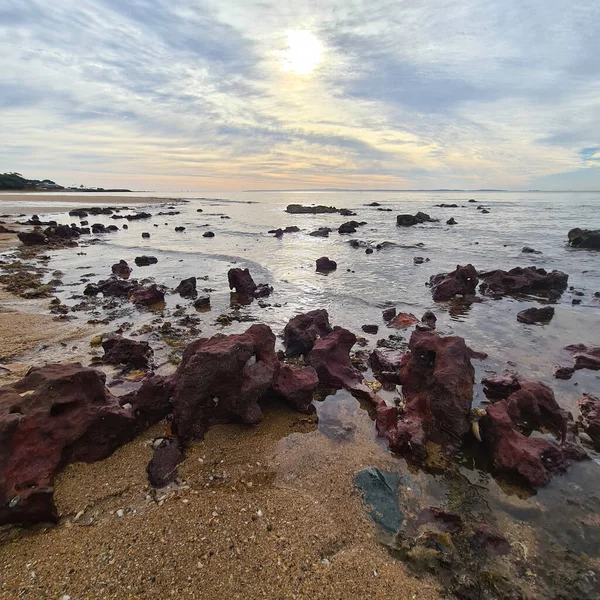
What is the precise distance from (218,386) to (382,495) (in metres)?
2.45

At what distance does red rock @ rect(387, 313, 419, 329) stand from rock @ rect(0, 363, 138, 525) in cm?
683

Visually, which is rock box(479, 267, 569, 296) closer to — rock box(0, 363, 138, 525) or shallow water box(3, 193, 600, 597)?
shallow water box(3, 193, 600, 597)

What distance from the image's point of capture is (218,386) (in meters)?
5.27

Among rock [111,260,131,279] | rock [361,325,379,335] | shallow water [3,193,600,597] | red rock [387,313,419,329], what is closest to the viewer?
shallow water [3,193,600,597]

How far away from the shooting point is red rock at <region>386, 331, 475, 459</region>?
201 inches

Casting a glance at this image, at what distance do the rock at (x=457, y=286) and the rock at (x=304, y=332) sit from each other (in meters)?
5.63

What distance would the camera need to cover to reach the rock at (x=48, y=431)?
3.71m

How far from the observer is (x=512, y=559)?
3.55m

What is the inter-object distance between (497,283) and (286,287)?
7.67 meters

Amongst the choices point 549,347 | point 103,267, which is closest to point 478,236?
point 549,347

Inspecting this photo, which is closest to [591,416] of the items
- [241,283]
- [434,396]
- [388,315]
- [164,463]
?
[434,396]

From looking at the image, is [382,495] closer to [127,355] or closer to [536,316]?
[127,355]

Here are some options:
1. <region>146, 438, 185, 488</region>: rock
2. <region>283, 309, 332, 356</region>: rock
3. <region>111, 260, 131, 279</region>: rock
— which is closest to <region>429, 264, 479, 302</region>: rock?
<region>283, 309, 332, 356</region>: rock

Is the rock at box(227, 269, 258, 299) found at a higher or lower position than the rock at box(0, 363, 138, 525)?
lower
